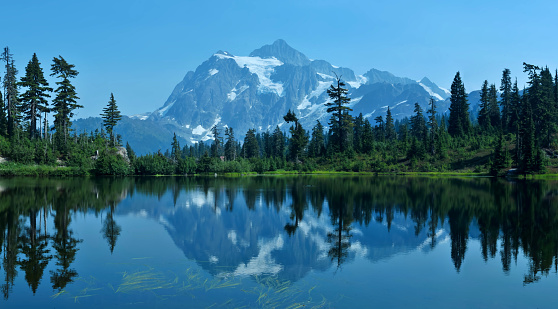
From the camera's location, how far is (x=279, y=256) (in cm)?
1719

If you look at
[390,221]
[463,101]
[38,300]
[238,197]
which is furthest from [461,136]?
[38,300]

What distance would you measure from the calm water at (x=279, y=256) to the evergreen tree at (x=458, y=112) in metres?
87.2

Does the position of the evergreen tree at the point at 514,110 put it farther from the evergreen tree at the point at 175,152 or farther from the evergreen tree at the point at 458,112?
the evergreen tree at the point at 175,152

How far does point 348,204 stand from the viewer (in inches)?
1326

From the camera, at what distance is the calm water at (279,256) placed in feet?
40.3

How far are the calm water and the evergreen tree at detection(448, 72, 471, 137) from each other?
87236mm

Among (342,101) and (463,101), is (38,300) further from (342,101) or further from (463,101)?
(463,101)

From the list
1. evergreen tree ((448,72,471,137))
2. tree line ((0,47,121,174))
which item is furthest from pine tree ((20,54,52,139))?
evergreen tree ((448,72,471,137))

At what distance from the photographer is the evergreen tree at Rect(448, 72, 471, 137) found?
11225cm

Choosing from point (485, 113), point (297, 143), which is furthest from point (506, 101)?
point (297, 143)

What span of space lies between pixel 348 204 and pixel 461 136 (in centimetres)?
8569

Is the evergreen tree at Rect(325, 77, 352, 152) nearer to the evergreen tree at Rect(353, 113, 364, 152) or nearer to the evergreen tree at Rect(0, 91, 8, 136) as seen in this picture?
the evergreen tree at Rect(353, 113, 364, 152)

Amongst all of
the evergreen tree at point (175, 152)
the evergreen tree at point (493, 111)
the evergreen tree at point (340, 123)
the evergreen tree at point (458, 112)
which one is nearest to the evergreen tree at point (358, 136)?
the evergreen tree at point (340, 123)

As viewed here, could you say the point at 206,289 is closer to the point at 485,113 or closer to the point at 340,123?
the point at 340,123
